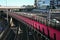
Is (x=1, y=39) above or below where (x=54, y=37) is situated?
below

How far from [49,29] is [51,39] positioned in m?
2.08

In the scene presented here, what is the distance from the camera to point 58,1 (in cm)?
14688

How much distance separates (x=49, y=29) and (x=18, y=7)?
521ft

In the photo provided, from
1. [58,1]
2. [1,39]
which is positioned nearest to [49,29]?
[1,39]

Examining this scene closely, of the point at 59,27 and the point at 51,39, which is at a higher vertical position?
the point at 59,27

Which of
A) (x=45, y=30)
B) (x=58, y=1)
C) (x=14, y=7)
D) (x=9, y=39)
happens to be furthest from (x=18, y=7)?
(x=45, y=30)

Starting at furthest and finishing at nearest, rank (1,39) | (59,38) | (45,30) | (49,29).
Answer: (1,39) < (45,30) < (49,29) < (59,38)

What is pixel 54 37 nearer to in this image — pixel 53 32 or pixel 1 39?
pixel 53 32

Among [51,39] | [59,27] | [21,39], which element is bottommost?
[21,39]

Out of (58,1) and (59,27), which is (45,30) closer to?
(59,27)

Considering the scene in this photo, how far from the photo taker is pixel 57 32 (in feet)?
61.4

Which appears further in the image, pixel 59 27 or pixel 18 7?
pixel 18 7

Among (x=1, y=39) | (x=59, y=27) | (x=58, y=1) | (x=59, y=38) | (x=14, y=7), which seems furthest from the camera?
(x=14, y=7)

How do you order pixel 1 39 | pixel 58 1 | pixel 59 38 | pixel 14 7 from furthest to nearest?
pixel 14 7 → pixel 58 1 → pixel 1 39 → pixel 59 38
